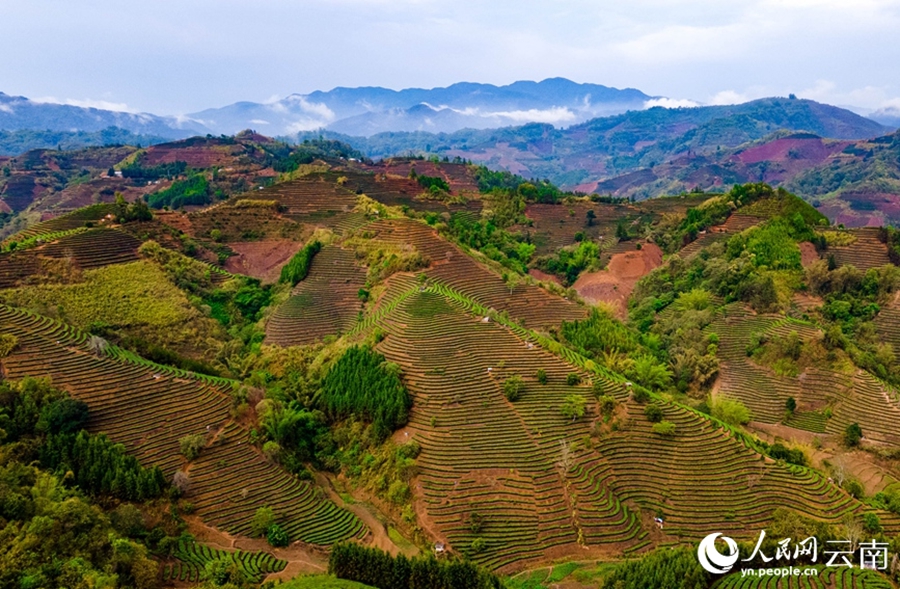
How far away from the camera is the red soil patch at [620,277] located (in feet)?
190

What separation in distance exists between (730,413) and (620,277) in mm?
26272

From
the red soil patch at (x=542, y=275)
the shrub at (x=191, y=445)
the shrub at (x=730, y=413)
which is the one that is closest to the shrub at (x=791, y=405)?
the shrub at (x=730, y=413)

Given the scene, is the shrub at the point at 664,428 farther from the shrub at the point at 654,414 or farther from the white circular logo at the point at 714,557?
the white circular logo at the point at 714,557

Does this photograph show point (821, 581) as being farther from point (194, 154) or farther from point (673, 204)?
point (194, 154)

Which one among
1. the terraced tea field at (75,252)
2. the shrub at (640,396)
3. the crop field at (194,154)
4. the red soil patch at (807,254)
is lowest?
the shrub at (640,396)

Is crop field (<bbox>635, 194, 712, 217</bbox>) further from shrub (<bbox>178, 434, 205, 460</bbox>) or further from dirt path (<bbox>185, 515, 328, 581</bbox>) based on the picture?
shrub (<bbox>178, 434, 205, 460</bbox>)

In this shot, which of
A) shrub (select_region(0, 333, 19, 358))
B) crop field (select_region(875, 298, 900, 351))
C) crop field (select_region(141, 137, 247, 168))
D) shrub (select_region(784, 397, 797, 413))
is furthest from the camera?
crop field (select_region(141, 137, 247, 168))

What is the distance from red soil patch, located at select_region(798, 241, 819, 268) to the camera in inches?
1980

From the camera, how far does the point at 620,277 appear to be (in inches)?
2384

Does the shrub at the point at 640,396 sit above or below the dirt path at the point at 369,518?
above

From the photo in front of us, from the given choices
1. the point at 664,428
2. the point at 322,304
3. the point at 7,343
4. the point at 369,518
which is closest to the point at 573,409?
the point at 664,428

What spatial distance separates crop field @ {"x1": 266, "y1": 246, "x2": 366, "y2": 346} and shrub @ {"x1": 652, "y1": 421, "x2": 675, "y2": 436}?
74.8 ft

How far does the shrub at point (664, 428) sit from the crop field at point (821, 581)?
9148 mm

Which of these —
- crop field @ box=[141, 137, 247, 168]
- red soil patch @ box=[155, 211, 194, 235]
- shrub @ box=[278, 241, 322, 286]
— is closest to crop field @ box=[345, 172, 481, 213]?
shrub @ box=[278, 241, 322, 286]
